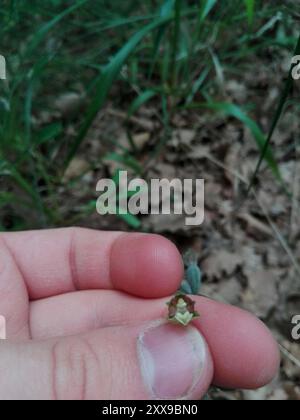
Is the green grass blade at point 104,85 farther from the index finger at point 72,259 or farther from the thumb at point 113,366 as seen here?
the thumb at point 113,366

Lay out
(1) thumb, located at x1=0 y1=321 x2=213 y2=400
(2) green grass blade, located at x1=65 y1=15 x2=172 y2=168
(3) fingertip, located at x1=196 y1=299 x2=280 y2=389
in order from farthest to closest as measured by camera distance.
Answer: (2) green grass blade, located at x1=65 y1=15 x2=172 y2=168
(3) fingertip, located at x1=196 y1=299 x2=280 y2=389
(1) thumb, located at x1=0 y1=321 x2=213 y2=400

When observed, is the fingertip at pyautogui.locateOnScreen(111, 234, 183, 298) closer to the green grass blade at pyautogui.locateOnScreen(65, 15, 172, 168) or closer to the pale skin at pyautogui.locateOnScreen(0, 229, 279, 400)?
the pale skin at pyautogui.locateOnScreen(0, 229, 279, 400)

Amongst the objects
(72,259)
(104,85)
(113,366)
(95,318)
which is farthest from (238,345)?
(104,85)

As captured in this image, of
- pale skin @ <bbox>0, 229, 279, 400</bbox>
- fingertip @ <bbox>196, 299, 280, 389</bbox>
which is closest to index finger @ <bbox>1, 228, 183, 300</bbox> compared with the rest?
pale skin @ <bbox>0, 229, 279, 400</bbox>

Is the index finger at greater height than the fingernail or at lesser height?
Result: greater

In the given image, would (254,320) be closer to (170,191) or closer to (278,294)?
(278,294)

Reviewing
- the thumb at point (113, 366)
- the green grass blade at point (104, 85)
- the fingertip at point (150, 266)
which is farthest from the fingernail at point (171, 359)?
the green grass blade at point (104, 85)

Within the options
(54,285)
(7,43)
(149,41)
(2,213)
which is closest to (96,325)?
(54,285)

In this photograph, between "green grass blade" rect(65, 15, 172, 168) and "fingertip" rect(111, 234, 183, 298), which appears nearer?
"fingertip" rect(111, 234, 183, 298)
